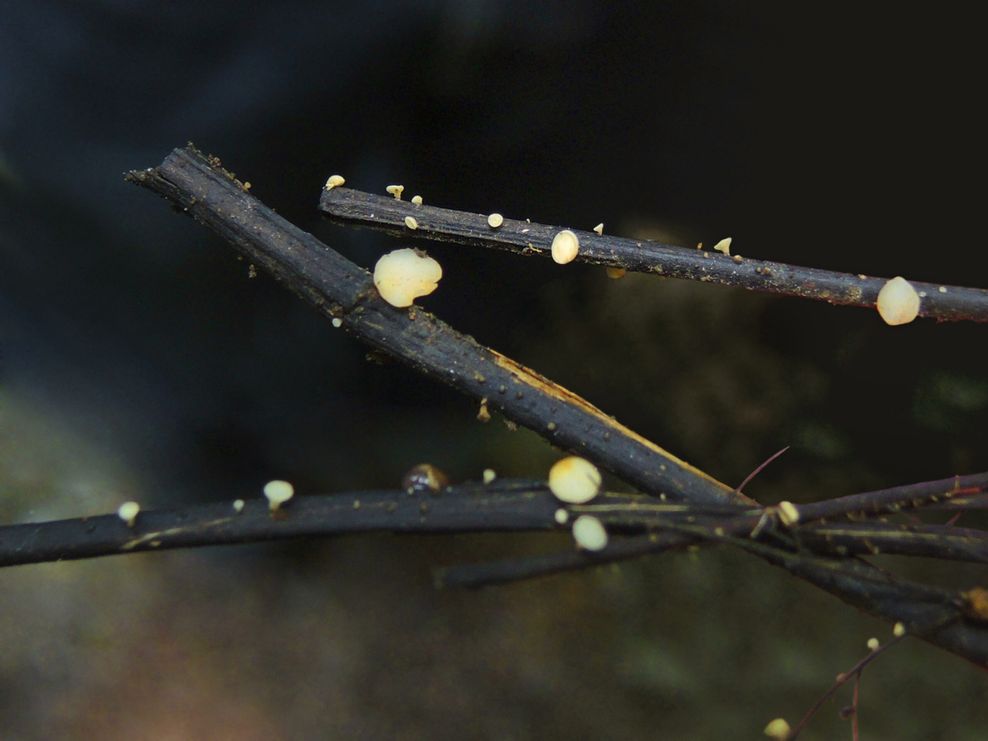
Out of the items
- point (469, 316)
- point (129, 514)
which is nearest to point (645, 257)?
point (469, 316)

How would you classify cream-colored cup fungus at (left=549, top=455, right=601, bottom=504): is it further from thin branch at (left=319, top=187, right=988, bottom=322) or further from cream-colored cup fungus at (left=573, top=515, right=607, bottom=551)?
thin branch at (left=319, top=187, right=988, bottom=322)

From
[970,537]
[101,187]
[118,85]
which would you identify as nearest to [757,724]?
[970,537]

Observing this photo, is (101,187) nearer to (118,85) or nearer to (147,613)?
(118,85)

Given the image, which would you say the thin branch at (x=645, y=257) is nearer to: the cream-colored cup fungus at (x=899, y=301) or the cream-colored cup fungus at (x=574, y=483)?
the cream-colored cup fungus at (x=899, y=301)

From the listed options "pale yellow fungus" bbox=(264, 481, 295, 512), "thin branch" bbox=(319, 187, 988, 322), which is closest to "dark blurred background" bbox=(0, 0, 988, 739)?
"thin branch" bbox=(319, 187, 988, 322)

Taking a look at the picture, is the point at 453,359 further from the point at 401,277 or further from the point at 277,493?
the point at 277,493
